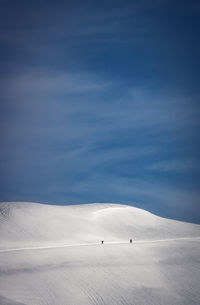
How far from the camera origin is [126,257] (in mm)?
36062

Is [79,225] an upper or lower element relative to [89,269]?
upper

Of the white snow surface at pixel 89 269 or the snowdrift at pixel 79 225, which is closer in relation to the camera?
the white snow surface at pixel 89 269

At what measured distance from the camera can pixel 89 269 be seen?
32594 mm

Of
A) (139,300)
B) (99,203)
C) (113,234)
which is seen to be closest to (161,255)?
(139,300)

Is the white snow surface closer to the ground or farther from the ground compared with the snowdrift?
closer to the ground

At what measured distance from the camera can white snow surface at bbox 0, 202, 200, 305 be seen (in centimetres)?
2736

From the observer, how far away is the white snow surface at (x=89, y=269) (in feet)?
89.8

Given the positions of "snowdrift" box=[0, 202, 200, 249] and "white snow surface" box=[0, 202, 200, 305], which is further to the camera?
"snowdrift" box=[0, 202, 200, 249]

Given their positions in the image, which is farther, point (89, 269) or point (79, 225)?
point (79, 225)

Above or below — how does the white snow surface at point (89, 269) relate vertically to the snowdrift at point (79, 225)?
below

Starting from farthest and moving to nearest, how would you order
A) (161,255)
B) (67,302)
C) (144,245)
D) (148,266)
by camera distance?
(144,245) → (161,255) → (148,266) → (67,302)

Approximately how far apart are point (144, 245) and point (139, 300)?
44.1 feet

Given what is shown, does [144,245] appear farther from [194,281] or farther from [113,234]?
[113,234]

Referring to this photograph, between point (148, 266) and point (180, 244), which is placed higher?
point (180, 244)
